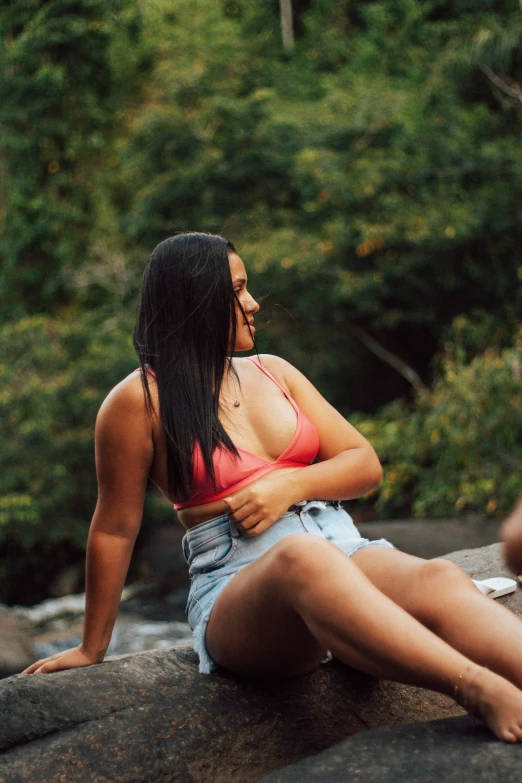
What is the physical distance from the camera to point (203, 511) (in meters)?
2.30

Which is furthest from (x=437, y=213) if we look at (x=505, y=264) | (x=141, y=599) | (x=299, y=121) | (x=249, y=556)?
(x=249, y=556)

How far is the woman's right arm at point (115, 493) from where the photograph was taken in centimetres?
225

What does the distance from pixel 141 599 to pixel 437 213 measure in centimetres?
564

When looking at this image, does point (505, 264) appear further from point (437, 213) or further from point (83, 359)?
point (83, 359)

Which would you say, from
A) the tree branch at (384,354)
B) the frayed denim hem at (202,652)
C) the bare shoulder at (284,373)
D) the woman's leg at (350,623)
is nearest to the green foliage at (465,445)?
the tree branch at (384,354)

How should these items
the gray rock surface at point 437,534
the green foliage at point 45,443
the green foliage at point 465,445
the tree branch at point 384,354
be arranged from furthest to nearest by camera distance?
the tree branch at point 384,354 < the green foliage at point 45,443 < the green foliage at point 465,445 < the gray rock surface at point 437,534

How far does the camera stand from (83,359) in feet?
38.7

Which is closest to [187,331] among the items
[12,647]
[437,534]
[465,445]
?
[12,647]

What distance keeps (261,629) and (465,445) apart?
7037 mm

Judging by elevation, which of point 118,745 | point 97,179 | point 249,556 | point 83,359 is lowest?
point 83,359

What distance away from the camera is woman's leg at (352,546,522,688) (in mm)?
1849

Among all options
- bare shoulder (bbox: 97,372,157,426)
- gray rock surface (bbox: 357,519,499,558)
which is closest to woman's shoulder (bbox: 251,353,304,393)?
bare shoulder (bbox: 97,372,157,426)

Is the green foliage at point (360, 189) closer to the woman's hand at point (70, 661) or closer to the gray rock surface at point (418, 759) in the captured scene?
the woman's hand at point (70, 661)

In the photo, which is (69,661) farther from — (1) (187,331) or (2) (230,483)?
(1) (187,331)
